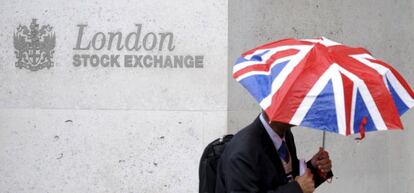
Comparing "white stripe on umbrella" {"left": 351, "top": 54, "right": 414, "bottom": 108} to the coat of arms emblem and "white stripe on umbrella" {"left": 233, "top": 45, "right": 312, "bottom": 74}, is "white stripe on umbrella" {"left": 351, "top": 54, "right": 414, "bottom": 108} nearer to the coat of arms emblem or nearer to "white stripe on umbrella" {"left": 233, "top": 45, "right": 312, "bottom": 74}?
"white stripe on umbrella" {"left": 233, "top": 45, "right": 312, "bottom": 74}

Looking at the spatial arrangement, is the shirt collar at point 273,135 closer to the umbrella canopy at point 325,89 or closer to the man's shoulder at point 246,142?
the man's shoulder at point 246,142

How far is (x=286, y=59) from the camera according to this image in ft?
8.91

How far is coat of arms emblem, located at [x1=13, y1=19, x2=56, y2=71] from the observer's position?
5707 millimetres

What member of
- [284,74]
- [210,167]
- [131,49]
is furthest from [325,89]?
[131,49]

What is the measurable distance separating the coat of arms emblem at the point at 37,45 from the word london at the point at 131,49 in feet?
0.79

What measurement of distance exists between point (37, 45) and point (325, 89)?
3762 mm

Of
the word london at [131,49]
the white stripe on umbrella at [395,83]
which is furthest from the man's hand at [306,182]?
the word london at [131,49]

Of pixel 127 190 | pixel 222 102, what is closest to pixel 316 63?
pixel 222 102

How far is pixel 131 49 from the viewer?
5.66 m

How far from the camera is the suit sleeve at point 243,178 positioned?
2.68 m

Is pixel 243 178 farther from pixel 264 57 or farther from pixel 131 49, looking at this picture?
pixel 131 49

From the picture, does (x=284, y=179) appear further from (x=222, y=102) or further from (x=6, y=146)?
(x=6, y=146)

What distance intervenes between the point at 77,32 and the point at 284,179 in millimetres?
3394

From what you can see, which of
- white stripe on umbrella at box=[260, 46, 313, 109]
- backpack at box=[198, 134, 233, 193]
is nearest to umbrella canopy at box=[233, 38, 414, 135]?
white stripe on umbrella at box=[260, 46, 313, 109]
